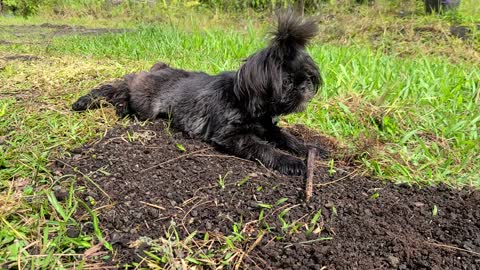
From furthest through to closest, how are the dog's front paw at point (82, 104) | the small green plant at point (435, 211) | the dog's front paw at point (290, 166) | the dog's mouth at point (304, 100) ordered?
the dog's front paw at point (82, 104), the dog's mouth at point (304, 100), the dog's front paw at point (290, 166), the small green plant at point (435, 211)

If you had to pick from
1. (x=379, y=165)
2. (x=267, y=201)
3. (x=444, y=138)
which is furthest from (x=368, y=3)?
(x=267, y=201)

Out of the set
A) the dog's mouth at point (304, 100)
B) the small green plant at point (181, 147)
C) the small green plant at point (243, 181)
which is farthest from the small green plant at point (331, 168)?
the small green plant at point (181, 147)

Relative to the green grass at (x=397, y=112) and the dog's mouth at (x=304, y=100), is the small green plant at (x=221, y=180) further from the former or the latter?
the green grass at (x=397, y=112)

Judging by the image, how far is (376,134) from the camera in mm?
3404

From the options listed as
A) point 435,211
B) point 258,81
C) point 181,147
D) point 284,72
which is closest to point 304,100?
point 284,72

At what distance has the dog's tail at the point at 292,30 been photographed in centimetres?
290

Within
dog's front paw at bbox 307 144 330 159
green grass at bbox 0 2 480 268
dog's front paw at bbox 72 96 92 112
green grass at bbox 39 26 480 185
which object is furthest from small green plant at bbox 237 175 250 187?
dog's front paw at bbox 72 96 92 112

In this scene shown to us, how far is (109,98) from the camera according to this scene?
4090mm

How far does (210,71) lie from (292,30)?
2.61 m

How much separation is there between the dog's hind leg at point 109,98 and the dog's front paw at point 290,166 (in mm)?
1825

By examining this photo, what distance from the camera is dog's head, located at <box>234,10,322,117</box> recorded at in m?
2.93

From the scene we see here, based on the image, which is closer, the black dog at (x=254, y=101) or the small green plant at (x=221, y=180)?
the small green plant at (x=221, y=180)

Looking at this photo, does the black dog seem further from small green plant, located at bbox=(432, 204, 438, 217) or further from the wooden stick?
small green plant, located at bbox=(432, 204, 438, 217)

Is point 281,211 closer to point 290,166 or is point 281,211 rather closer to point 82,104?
point 290,166
